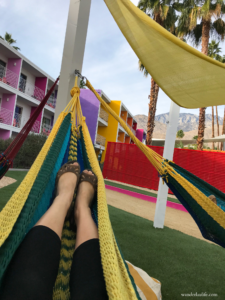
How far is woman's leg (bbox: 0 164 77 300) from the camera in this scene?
1.64ft

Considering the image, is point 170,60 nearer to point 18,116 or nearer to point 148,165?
point 148,165

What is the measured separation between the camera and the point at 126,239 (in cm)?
195

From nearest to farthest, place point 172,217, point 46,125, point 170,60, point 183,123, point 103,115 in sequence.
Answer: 1. point 170,60
2. point 172,217
3. point 46,125
4. point 103,115
5. point 183,123

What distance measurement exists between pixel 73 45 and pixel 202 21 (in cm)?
858

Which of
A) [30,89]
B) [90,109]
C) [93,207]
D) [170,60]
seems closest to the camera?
[93,207]

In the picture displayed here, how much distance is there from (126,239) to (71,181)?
1163mm

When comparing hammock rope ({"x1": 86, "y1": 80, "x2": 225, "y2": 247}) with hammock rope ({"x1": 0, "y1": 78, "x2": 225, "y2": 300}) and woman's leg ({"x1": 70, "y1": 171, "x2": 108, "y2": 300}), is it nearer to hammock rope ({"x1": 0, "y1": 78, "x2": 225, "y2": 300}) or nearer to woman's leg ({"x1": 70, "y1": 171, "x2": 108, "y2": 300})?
hammock rope ({"x1": 0, "y1": 78, "x2": 225, "y2": 300})

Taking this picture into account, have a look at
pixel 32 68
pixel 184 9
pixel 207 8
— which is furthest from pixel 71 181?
pixel 32 68

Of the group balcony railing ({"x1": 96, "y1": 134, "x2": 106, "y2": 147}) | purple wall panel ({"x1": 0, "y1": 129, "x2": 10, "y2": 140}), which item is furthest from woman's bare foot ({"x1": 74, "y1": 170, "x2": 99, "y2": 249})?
balcony railing ({"x1": 96, "y1": 134, "x2": 106, "y2": 147})

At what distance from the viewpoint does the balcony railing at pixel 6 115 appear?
976 cm

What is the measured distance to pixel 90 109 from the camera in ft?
43.4

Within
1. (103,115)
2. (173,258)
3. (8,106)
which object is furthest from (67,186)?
(103,115)

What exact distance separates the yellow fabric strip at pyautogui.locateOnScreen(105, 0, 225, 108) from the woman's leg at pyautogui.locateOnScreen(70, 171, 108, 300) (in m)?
1.09

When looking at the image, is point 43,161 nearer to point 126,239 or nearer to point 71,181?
point 71,181
